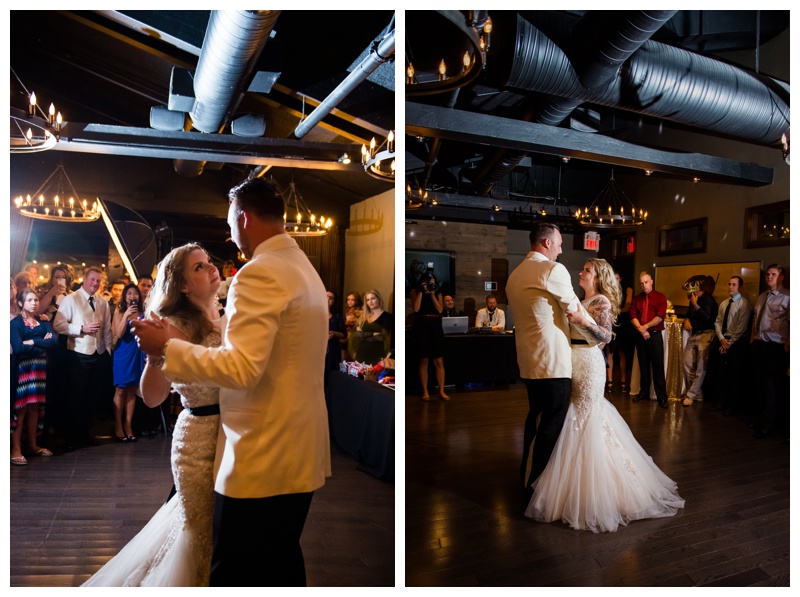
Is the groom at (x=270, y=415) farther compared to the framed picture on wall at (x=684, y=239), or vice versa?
the framed picture on wall at (x=684, y=239)

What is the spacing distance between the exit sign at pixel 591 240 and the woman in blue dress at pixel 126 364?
3079 mm

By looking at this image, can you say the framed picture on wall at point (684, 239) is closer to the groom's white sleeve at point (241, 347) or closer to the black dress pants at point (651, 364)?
the black dress pants at point (651, 364)

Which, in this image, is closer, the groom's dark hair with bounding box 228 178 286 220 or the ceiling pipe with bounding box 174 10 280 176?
the groom's dark hair with bounding box 228 178 286 220

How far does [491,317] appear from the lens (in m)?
7.43

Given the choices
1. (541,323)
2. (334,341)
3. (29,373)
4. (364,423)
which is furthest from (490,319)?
(29,373)

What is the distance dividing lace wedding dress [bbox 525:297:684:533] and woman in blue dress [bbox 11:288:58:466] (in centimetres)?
245

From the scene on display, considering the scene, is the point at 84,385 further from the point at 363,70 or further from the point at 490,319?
the point at 490,319

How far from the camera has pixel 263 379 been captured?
1546mm

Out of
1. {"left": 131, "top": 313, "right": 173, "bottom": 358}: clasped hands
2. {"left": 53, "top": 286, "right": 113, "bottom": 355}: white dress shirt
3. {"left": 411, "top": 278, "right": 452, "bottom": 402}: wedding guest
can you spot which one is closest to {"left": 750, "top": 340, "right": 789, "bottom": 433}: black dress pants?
{"left": 411, "top": 278, "right": 452, "bottom": 402}: wedding guest

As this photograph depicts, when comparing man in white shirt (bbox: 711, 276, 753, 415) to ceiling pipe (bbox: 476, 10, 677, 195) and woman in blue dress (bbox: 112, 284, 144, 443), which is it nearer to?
ceiling pipe (bbox: 476, 10, 677, 195)

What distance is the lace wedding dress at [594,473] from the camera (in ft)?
9.19

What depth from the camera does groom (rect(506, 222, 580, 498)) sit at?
2.88 m

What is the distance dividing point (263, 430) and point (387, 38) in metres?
1.68

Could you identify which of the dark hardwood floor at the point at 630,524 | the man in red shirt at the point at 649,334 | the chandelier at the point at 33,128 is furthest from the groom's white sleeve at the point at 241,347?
the man in red shirt at the point at 649,334
